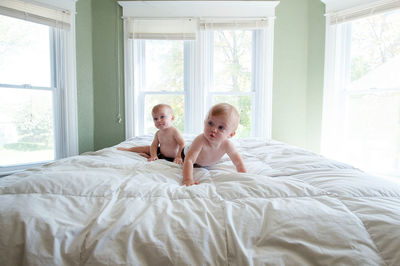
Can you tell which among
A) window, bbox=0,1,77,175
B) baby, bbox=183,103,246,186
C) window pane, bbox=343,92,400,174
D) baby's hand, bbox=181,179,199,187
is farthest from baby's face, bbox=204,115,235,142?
window, bbox=0,1,77,175

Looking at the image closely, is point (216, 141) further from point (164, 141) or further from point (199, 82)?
point (199, 82)

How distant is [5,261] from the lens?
1.60 feet

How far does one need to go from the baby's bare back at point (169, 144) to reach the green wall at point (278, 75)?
65.8 inches

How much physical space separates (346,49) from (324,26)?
43 cm

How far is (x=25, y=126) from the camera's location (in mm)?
2324

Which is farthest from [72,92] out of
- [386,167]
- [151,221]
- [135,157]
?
[386,167]

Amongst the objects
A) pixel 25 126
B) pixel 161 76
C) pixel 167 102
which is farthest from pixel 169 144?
pixel 25 126

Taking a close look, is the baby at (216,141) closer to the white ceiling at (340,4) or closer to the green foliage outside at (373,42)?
the green foliage outside at (373,42)

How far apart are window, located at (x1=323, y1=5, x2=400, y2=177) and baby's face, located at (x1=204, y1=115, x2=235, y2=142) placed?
7.06 feet

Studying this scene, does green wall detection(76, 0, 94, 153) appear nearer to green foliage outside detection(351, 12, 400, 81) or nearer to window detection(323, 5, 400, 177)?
window detection(323, 5, 400, 177)

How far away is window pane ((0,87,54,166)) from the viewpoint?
2.21 m

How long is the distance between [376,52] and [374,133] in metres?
0.88

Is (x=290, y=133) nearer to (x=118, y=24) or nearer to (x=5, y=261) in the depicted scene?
(x=118, y=24)

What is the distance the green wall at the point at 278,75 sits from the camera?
283 cm
